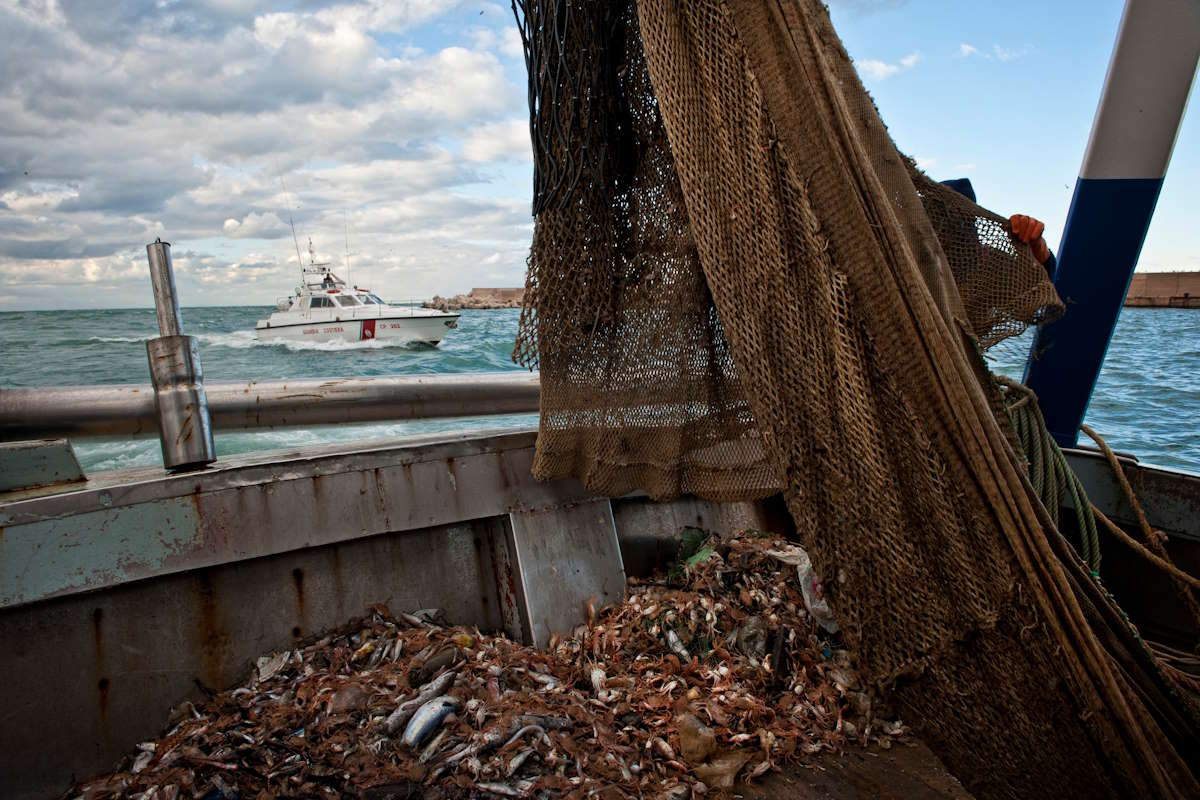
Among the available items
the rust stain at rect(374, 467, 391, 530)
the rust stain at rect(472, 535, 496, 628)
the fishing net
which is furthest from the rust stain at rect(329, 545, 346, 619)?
the fishing net

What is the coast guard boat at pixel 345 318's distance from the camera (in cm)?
2538

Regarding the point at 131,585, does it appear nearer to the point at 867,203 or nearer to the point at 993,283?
the point at 867,203

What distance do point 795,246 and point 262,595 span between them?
6.44 feet

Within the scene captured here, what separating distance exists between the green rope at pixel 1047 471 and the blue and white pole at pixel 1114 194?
3.10 feet

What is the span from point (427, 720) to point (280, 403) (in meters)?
1.39

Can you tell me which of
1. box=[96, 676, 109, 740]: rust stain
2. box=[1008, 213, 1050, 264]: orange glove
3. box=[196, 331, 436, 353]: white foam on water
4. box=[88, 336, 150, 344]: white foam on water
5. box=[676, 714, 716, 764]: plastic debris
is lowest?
box=[676, 714, 716, 764]: plastic debris

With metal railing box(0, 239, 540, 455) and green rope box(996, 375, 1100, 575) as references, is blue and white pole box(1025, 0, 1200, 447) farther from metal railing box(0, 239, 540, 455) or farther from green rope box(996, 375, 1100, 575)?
metal railing box(0, 239, 540, 455)

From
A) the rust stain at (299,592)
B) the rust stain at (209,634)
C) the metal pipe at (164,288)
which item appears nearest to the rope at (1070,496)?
the rust stain at (299,592)

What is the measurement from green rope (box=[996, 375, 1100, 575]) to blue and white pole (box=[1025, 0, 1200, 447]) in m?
0.94

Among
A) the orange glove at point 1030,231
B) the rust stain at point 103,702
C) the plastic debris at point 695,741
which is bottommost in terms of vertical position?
the plastic debris at point 695,741

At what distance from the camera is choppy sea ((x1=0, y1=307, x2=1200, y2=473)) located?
28.7 ft

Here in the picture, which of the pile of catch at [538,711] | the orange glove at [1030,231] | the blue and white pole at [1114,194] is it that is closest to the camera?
the pile of catch at [538,711]

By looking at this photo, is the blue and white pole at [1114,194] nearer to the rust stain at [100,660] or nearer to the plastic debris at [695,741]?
the plastic debris at [695,741]

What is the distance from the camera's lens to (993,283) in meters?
2.44
